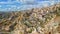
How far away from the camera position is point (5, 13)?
Answer: 3.72 ft

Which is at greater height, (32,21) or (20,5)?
(20,5)

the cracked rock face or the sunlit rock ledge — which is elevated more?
the sunlit rock ledge

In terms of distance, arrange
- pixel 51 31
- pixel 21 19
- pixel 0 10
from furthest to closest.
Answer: pixel 0 10 → pixel 21 19 → pixel 51 31

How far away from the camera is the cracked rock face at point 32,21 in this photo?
96cm

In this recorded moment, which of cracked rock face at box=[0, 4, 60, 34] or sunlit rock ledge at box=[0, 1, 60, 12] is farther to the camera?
sunlit rock ledge at box=[0, 1, 60, 12]

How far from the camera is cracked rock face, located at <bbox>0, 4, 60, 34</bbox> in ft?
3.16

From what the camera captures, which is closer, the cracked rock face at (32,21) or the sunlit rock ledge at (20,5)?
the cracked rock face at (32,21)

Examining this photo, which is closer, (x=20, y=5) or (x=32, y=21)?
(x=32, y=21)

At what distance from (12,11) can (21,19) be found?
15cm

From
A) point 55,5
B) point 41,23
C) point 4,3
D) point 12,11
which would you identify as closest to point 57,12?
point 55,5

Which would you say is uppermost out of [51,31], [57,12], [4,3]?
[4,3]

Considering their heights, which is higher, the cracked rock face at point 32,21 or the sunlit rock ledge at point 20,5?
the sunlit rock ledge at point 20,5

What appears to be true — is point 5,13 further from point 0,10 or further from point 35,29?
point 35,29

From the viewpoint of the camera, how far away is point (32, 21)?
104 centimetres
